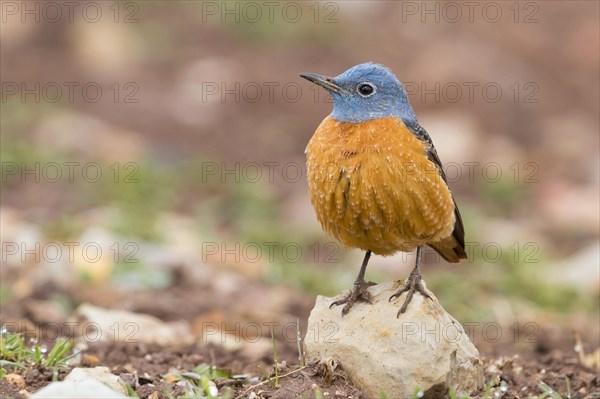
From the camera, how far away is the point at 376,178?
240 inches

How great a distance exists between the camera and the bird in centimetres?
611

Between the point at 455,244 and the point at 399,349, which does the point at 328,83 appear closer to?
the point at 455,244

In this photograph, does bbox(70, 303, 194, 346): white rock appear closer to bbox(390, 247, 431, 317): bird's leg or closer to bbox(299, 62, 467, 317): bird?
bbox(299, 62, 467, 317): bird

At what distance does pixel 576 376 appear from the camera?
6.64m

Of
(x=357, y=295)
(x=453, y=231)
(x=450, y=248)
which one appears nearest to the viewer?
(x=357, y=295)

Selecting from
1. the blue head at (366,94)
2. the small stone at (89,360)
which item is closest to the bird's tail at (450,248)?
the blue head at (366,94)

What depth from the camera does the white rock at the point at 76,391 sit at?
4.85 m

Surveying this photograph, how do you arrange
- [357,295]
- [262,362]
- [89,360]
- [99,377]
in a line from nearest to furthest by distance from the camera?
[99,377] → [357,295] → [89,360] → [262,362]

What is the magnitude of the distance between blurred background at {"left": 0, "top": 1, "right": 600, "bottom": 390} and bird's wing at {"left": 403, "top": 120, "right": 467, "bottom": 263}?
121cm

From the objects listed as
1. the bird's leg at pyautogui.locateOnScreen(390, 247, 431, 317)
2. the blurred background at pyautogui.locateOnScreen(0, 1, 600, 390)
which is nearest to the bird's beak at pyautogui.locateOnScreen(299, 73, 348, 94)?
the bird's leg at pyautogui.locateOnScreen(390, 247, 431, 317)

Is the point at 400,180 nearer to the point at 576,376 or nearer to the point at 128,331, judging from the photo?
the point at 576,376

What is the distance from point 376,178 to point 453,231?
100 centimetres

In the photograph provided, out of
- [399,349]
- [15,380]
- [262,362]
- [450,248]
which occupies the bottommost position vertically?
[262,362]

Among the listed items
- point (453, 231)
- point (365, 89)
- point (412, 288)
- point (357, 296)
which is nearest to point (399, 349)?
point (412, 288)
